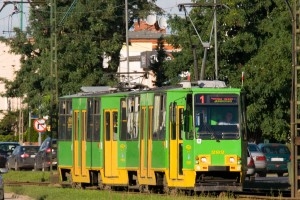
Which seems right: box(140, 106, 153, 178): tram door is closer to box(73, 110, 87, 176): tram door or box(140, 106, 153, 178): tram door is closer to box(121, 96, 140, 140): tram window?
box(121, 96, 140, 140): tram window

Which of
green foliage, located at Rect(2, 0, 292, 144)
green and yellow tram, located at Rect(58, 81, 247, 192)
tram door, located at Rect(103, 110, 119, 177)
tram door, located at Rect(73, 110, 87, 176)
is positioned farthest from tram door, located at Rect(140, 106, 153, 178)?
green foliage, located at Rect(2, 0, 292, 144)

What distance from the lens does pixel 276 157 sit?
173ft

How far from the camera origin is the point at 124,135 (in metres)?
35.8

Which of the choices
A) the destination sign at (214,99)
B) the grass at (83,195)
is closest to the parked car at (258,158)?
the grass at (83,195)

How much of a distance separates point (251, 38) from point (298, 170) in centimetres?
3581

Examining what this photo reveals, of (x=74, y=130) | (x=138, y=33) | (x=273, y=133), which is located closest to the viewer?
(x=74, y=130)

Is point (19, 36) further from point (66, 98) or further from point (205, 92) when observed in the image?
point (205, 92)

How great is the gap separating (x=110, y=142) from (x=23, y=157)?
21904mm

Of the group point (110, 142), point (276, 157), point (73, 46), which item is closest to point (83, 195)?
point (110, 142)

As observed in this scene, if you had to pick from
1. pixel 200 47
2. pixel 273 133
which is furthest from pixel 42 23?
pixel 273 133

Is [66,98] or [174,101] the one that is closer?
[174,101]

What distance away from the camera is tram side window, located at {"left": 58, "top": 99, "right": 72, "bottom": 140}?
1572 inches

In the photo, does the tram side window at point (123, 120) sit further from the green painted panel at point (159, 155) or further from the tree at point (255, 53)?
the tree at point (255, 53)

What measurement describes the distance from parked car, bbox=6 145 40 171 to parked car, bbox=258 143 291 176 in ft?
38.6
